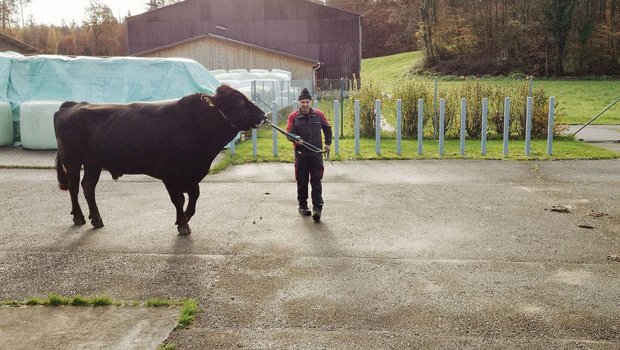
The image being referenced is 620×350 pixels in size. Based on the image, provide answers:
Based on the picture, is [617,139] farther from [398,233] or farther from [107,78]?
[107,78]

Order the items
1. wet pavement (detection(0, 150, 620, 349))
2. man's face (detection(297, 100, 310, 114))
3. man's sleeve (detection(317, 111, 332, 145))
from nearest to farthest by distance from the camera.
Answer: wet pavement (detection(0, 150, 620, 349))
man's face (detection(297, 100, 310, 114))
man's sleeve (detection(317, 111, 332, 145))

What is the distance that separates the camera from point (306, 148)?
8.78m

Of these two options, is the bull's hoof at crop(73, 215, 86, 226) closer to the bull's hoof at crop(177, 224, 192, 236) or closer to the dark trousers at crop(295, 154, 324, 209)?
the bull's hoof at crop(177, 224, 192, 236)

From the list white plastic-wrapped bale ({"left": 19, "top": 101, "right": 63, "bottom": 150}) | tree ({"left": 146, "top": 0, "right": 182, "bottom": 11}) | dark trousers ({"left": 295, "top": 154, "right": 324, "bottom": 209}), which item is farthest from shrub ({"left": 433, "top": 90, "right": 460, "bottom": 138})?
tree ({"left": 146, "top": 0, "right": 182, "bottom": 11})

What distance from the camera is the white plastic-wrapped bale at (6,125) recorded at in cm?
1597

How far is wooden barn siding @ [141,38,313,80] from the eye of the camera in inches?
1486

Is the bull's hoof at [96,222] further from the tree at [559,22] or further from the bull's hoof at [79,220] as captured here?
the tree at [559,22]

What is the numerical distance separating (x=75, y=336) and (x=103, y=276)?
4.93ft

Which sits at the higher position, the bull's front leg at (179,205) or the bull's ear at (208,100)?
the bull's ear at (208,100)

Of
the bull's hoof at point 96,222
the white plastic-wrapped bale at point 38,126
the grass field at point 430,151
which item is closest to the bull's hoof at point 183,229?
the bull's hoof at point 96,222

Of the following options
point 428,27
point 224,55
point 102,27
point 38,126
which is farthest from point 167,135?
point 102,27

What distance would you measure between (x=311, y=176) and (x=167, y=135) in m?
2.35

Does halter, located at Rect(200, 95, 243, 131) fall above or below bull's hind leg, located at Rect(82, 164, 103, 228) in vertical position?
above

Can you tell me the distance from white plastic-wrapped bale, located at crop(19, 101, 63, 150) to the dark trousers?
9101 millimetres
